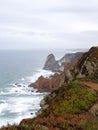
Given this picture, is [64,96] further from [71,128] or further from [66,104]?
[71,128]

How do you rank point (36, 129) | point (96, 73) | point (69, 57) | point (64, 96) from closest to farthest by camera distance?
point (36, 129), point (64, 96), point (96, 73), point (69, 57)

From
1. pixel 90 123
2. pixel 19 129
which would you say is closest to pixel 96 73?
pixel 90 123

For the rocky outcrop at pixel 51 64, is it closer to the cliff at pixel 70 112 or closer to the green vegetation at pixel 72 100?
the cliff at pixel 70 112

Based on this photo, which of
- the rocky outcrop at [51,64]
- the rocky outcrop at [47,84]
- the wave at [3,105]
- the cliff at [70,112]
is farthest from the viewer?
the rocky outcrop at [51,64]

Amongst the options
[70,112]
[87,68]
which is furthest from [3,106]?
[70,112]

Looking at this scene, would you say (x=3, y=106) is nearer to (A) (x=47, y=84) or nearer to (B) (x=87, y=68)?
(A) (x=47, y=84)

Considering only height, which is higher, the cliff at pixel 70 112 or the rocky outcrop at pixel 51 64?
the cliff at pixel 70 112

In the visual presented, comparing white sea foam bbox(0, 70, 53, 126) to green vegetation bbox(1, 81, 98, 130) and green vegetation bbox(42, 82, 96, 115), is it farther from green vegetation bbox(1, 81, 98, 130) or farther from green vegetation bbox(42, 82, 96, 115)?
green vegetation bbox(1, 81, 98, 130)

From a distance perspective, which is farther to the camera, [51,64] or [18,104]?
[51,64]

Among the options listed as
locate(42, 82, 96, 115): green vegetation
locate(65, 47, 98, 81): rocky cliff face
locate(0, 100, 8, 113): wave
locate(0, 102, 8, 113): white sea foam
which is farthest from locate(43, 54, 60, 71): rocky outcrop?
locate(42, 82, 96, 115): green vegetation

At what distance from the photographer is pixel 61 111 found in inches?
787

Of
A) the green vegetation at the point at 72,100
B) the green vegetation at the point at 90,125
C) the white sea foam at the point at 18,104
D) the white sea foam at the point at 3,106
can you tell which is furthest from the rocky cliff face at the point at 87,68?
the white sea foam at the point at 3,106

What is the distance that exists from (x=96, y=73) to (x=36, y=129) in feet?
71.2

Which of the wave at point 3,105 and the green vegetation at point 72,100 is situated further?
the wave at point 3,105
